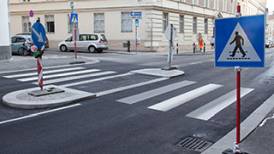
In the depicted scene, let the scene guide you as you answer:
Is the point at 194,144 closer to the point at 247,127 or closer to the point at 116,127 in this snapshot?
the point at 247,127

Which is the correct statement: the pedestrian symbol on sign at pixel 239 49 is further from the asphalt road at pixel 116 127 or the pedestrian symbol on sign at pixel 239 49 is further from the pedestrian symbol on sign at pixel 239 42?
the asphalt road at pixel 116 127

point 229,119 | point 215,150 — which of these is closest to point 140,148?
point 215,150

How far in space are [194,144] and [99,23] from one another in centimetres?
2874

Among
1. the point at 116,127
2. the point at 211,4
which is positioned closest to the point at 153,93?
the point at 116,127

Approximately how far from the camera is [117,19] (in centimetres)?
→ 3206

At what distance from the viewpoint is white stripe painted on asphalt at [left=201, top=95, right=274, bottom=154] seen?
5.09 metres

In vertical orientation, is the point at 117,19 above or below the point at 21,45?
above

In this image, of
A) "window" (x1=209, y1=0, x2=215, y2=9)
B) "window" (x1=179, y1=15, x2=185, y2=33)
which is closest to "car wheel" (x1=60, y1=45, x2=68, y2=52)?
"window" (x1=179, y1=15, x2=185, y2=33)

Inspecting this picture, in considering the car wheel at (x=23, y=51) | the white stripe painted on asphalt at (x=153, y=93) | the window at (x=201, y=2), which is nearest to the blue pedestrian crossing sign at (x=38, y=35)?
the white stripe painted on asphalt at (x=153, y=93)

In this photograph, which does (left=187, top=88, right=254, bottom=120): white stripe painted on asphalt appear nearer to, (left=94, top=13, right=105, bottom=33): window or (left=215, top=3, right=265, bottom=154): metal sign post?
(left=215, top=3, right=265, bottom=154): metal sign post

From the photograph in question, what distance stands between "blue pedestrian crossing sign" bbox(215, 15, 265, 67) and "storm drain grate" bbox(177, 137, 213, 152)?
143 cm

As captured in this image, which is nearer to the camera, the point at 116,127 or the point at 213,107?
the point at 116,127

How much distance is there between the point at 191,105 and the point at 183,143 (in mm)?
2777

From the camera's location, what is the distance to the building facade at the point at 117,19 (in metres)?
31.5
